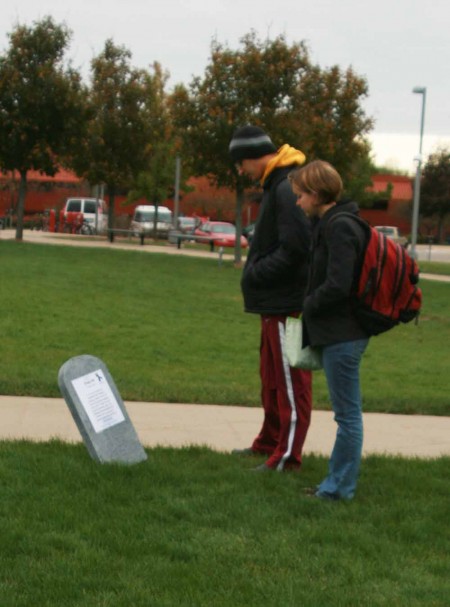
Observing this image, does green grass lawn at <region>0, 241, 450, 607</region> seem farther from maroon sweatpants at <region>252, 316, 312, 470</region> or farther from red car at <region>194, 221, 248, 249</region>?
red car at <region>194, 221, 248, 249</region>

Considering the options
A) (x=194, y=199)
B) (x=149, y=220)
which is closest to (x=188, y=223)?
(x=149, y=220)

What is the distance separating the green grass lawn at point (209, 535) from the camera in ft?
14.9

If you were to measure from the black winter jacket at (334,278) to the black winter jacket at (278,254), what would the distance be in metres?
0.45

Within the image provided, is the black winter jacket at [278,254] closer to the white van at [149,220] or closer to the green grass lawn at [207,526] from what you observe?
the green grass lawn at [207,526]

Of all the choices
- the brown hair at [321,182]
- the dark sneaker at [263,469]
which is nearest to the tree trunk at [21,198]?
the dark sneaker at [263,469]

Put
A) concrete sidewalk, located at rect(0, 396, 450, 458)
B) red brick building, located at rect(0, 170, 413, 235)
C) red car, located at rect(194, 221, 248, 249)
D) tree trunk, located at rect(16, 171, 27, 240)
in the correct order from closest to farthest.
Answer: concrete sidewalk, located at rect(0, 396, 450, 458)
tree trunk, located at rect(16, 171, 27, 240)
red car, located at rect(194, 221, 248, 249)
red brick building, located at rect(0, 170, 413, 235)

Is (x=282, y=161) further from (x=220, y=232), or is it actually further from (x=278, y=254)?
(x=220, y=232)

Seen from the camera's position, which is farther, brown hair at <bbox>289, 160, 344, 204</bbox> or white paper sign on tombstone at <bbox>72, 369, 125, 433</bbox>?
white paper sign on tombstone at <bbox>72, 369, 125, 433</bbox>

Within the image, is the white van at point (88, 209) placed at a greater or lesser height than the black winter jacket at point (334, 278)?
lesser

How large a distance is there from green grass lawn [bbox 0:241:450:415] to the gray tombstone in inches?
96.5

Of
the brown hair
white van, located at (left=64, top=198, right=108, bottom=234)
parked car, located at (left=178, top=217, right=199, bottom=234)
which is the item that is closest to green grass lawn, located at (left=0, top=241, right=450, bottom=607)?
the brown hair

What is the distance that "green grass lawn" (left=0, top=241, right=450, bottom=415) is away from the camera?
9820 millimetres

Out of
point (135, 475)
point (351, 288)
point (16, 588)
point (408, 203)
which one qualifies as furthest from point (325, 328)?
point (408, 203)

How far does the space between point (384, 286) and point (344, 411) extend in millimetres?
657
